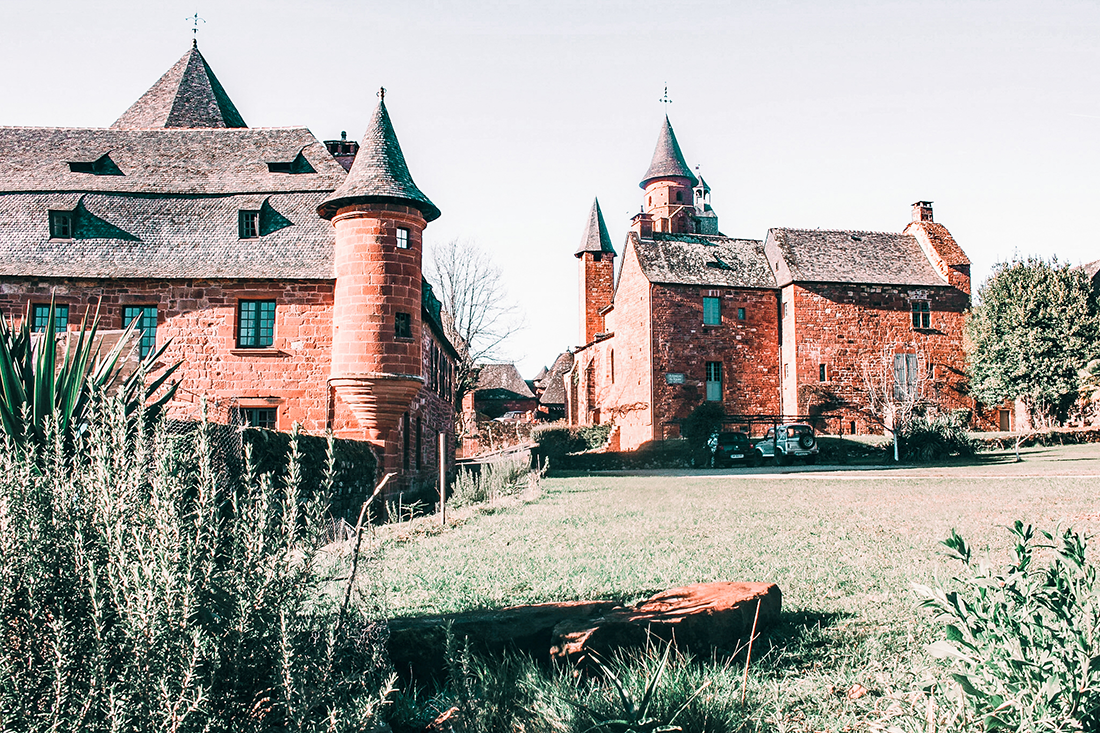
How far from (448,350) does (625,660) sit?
28.2 m

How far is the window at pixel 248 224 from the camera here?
73.2 feet

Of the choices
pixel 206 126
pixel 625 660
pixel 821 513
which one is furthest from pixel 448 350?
pixel 625 660

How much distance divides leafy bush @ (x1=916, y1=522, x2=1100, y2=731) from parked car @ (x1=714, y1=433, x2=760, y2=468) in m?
29.1

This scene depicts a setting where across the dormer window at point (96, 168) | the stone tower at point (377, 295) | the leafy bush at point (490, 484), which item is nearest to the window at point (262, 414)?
the stone tower at point (377, 295)

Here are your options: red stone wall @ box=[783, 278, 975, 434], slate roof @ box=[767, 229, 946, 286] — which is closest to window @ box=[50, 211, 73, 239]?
slate roof @ box=[767, 229, 946, 286]

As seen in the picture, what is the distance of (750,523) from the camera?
11.5m

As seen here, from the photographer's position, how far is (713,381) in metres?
39.2

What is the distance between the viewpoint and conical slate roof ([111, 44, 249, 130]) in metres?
28.3

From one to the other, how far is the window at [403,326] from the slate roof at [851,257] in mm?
23159

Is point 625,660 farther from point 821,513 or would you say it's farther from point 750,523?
point 821,513

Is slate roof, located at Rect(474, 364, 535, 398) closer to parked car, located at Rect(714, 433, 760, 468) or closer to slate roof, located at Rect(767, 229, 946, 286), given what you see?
slate roof, located at Rect(767, 229, 946, 286)

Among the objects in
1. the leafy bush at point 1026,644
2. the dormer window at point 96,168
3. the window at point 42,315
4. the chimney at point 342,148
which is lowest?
the leafy bush at point 1026,644

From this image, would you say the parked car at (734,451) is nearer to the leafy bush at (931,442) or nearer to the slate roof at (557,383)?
the leafy bush at (931,442)

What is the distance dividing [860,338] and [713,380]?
6.97 m
